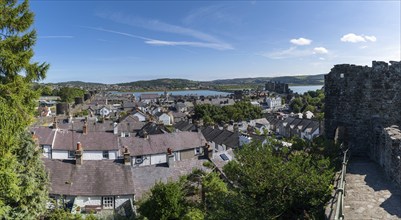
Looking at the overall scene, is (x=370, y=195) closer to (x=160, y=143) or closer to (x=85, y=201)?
(x=85, y=201)

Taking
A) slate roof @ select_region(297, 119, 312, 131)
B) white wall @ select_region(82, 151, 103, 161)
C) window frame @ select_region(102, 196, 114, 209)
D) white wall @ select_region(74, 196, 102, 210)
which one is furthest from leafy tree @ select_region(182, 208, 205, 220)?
slate roof @ select_region(297, 119, 312, 131)

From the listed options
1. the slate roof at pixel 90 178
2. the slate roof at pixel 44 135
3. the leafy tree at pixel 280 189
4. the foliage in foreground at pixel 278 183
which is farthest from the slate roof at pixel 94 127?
the leafy tree at pixel 280 189

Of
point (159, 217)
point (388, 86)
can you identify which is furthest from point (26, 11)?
point (388, 86)

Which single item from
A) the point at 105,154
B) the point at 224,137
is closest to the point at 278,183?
the point at 105,154

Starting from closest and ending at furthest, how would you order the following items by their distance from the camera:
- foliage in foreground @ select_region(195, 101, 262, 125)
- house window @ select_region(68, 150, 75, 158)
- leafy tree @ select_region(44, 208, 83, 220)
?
leafy tree @ select_region(44, 208, 83, 220), house window @ select_region(68, 150, 75, 158), foliage in foreground @ select_region(195, 101, 262, 125)

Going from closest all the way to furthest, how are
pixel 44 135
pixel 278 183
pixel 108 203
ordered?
pixel 278 183 < pixel 108 203 < pixel 44 135

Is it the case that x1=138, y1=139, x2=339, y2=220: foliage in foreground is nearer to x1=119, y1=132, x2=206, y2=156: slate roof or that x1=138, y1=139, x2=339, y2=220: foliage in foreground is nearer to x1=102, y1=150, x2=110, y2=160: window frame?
x1=119, y1=132, x2=206, y2=156: slate roof

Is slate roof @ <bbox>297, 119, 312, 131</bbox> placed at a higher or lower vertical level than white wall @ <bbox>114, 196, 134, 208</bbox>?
lower

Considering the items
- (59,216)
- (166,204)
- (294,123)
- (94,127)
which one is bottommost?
(294,123)
